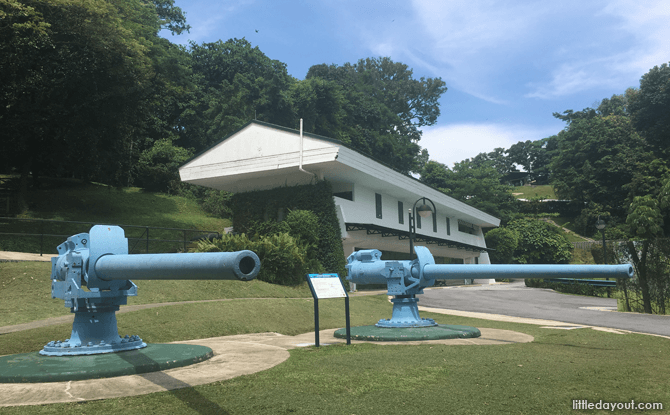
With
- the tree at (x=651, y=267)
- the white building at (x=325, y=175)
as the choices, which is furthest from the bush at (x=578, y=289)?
the tree at (x=651, y=267)

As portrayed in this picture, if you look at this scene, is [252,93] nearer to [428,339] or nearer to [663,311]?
[663,311]

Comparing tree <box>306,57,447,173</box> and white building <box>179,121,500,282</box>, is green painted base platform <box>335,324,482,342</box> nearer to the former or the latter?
white building <box>179,121,500,282</box>

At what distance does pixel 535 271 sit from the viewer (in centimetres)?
727

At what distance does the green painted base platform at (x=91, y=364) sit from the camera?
17.1 feet

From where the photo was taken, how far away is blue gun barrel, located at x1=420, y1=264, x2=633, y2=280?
638 cm

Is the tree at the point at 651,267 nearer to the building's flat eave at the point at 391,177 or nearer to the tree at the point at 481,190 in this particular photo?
the building's flat eave at the point at 391,177

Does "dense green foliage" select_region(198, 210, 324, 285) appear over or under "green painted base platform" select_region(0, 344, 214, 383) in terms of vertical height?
over

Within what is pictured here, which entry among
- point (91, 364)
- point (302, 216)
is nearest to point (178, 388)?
point (91, 364)

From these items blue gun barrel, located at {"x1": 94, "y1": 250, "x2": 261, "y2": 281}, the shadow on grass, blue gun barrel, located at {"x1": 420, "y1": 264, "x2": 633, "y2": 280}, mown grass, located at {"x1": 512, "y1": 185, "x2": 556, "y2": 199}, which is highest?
mown grass, located at {"x1": 512, "y1": 185, "x2": 556, "y2": 199}

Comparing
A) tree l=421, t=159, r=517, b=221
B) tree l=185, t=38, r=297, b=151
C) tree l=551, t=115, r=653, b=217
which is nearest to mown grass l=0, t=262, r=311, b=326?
tree l=185, t=38, r=297, b=151

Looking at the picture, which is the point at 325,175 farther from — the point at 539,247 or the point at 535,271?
the point at 539,247

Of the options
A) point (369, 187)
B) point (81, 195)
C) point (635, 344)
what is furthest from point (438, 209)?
point (635, 344)

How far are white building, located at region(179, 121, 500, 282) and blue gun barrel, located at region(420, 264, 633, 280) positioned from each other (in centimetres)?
1502

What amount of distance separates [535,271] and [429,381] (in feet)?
9.48
